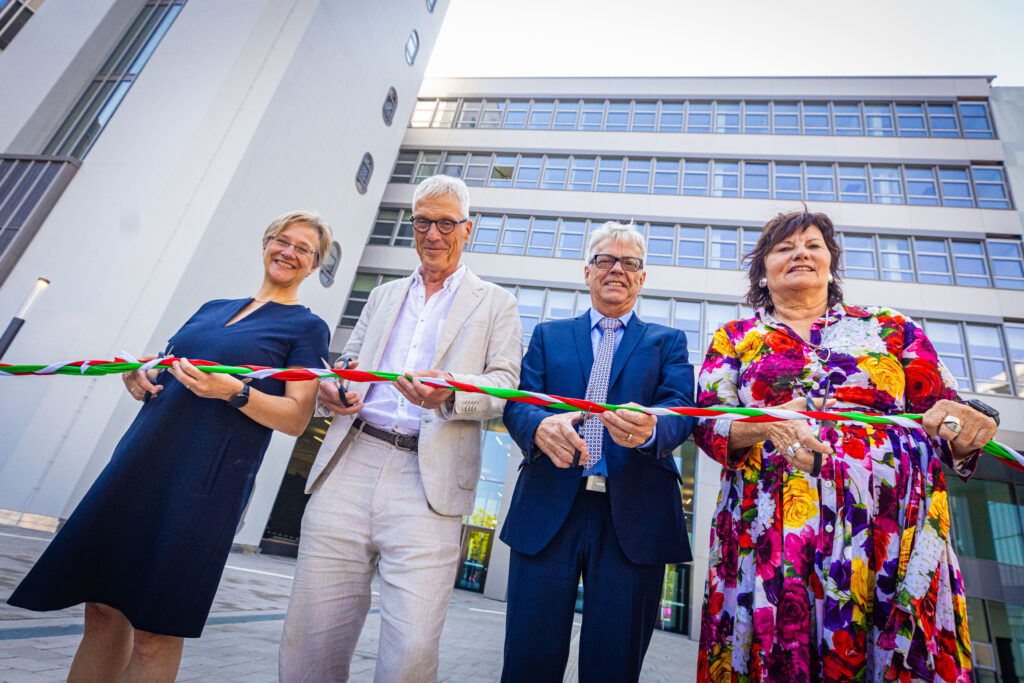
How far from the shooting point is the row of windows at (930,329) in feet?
42.0

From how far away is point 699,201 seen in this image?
15680 millimetres

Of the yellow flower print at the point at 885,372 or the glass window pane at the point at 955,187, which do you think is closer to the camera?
the yellow flower print at the point at 885,372

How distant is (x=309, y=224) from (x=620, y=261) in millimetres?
1560

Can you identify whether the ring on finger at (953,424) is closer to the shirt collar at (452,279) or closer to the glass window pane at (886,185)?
the shirt collar at (452,279)

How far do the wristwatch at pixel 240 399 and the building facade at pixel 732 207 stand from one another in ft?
38.8

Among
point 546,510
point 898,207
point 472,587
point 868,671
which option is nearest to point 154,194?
point 546,510

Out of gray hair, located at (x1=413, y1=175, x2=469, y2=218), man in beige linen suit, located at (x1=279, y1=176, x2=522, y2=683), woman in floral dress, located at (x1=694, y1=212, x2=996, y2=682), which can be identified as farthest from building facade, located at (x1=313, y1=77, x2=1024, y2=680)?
man in beige linen suit, located at (x1=279, y1=176, x2=522, y2=683)

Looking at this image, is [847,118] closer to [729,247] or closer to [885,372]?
[729,247]

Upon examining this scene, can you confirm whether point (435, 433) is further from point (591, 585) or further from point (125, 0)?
point (125, 0)

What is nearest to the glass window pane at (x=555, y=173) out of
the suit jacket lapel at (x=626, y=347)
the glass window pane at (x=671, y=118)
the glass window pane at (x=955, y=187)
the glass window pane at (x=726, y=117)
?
the glass window pane at (x=671, y=118)

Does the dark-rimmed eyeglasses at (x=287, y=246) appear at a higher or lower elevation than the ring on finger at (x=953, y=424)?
higher

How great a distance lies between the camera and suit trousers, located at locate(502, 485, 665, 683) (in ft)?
5.29

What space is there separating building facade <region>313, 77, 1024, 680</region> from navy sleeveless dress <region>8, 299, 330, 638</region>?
1176 centimetres

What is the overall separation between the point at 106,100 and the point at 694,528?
657 inches
